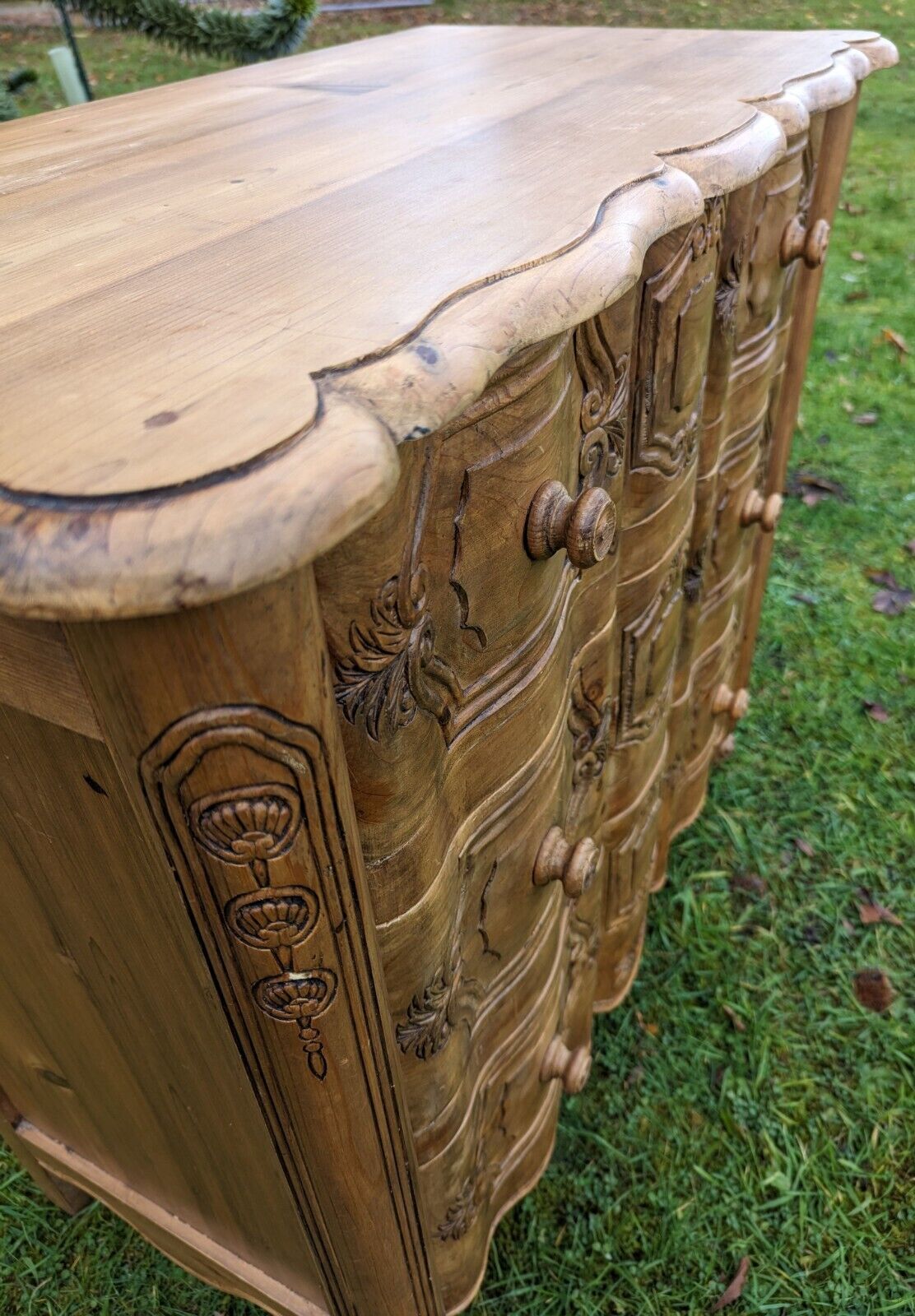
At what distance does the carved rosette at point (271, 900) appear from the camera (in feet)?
1.66

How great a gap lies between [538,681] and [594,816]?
1.37 ft

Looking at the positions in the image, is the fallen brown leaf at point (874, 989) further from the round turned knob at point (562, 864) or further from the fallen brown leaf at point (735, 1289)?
the round turned knob at point (562, 864)

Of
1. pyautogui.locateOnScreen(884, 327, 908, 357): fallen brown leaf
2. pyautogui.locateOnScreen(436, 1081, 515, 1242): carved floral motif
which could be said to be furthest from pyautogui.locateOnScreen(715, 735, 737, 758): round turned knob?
pyautogui.locateOnScreen(884, 327, 908, 357): fallen brown leaf

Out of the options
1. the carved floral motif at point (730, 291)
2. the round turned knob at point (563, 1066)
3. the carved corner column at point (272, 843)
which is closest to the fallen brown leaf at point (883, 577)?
the carved floral motif at point (730, 291)

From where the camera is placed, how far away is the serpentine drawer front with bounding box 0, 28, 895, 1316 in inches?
18.1

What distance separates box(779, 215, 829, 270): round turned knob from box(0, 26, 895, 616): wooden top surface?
15 cm

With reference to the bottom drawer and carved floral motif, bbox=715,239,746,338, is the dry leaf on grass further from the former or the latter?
carved floral motif, bbox=715,239,746,338

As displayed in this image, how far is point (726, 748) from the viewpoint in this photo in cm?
198

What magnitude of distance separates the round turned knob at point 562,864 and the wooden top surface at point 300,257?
0.55 metres

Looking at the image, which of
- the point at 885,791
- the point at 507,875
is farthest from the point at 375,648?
the point at 885,791

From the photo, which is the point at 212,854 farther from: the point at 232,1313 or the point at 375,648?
the point at 232,1313

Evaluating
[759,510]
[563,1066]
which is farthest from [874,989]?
[759,510]

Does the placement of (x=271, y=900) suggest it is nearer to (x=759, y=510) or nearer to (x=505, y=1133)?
(x=505, y=1133)

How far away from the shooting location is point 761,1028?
155cm
